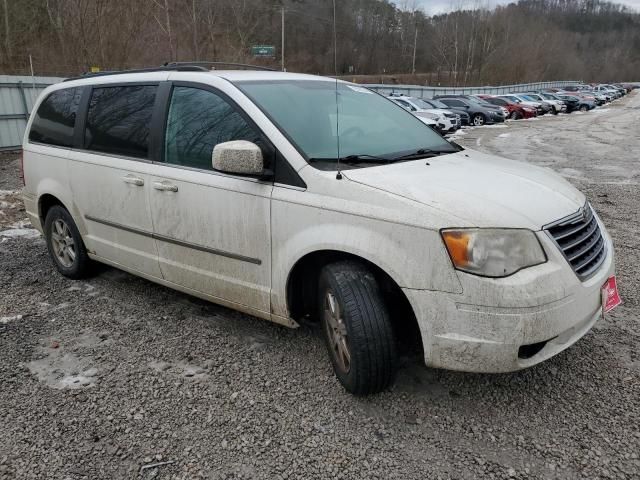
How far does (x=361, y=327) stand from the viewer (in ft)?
8.41

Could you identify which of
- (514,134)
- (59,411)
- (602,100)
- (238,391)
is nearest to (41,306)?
(59,411)

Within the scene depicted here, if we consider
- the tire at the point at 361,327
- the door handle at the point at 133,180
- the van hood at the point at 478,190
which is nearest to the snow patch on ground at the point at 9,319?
the door handle at the point at 133,180

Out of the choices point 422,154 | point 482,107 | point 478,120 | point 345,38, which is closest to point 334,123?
point 422,154

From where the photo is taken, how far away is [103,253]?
13.4ft

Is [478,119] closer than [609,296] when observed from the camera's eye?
No

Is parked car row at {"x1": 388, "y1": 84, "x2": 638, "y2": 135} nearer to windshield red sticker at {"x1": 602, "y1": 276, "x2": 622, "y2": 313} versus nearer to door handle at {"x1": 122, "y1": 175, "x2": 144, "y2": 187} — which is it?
door handle at {"x1": 122, "y1": 175, "x2": 144, "y2": 187}

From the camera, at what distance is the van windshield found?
117 inches

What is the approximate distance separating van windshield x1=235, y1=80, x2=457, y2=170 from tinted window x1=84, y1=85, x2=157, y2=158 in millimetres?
825

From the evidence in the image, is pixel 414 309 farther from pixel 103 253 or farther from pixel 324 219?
pixel 103 253

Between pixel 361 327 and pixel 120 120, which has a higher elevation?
pixel 120 120

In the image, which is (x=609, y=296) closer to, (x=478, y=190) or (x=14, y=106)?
(x=478, y=190)

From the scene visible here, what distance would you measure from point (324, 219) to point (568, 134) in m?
20.2

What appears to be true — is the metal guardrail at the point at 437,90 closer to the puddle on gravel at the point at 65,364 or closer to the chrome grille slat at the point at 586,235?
the chrome grille slat at the point at 586,235

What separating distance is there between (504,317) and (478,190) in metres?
A: 0.66
